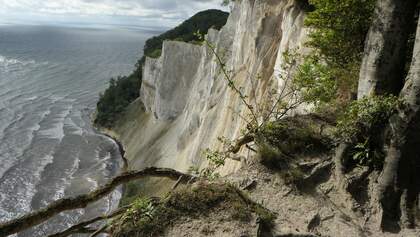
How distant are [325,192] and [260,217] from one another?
5.98ft

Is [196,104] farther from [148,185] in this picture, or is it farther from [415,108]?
[415,108]

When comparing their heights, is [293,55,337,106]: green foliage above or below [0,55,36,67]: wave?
above

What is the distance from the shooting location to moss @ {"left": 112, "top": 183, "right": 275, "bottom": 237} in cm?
642

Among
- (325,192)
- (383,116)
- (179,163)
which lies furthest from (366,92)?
(179,163)

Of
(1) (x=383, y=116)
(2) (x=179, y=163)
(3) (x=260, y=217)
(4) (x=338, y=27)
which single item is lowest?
(2) (x=179, y=163)

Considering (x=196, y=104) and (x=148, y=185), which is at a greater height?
(x=196, y=104)

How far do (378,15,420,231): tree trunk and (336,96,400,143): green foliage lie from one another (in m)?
0.29

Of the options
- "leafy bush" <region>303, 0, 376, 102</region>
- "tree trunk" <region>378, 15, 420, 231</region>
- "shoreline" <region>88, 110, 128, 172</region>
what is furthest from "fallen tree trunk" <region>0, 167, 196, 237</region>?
"shoreline" <region>88, 110, 128, 172</region>

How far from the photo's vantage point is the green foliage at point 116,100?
6462cm

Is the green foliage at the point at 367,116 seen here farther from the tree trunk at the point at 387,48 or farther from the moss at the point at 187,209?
the moss at the point at 187,209

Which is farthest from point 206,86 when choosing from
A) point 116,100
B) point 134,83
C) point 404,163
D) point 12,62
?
point 12,62

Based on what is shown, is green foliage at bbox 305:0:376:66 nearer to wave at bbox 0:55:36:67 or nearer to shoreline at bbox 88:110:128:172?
shoreline at bbox 88:110:128:172

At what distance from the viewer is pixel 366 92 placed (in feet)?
29.3

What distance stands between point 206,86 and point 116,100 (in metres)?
33.0
